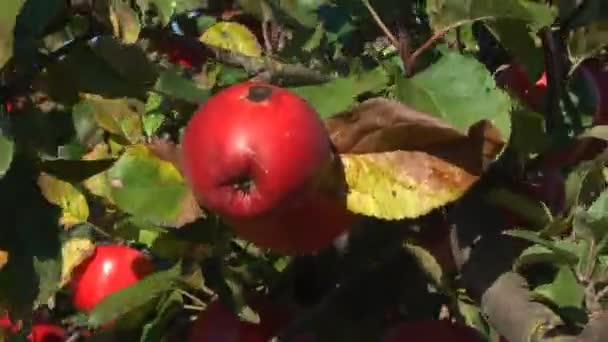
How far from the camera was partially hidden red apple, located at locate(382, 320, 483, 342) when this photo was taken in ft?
3.22

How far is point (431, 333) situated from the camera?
98cm

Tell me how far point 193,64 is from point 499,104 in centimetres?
72

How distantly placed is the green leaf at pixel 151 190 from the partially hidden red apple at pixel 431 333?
0.22 meters

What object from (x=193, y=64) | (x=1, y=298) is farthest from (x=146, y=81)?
(x=193, y=64)

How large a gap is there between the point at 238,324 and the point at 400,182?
0.27 m

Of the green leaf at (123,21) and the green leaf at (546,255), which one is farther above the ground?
the green leaf at (546,255)

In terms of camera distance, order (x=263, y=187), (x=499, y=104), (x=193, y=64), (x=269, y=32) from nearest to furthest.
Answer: (x=263, y=187)
(x=499, y=104)
(x=269, y=32)
(x=193, y=64)

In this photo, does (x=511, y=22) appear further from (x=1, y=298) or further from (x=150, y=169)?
(x=1, y=298)

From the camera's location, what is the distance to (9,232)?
1005 mm

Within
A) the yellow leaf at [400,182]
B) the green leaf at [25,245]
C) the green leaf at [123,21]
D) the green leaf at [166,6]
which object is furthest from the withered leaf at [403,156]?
the green leaf at [166,6]

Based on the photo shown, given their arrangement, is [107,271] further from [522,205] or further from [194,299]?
[522,205]

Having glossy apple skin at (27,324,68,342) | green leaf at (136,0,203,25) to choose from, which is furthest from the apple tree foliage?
glossy apple skin at (27,324,68,342)

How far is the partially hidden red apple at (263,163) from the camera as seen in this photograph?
2.47 feet

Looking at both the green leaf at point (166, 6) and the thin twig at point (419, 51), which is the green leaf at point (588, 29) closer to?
the thin twig at point (419, 51)
